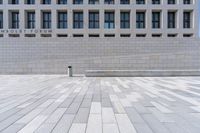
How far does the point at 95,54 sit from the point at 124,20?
21.0m

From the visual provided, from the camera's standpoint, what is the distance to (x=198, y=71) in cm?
1739

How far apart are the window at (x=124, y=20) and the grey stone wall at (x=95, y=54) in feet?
62.0

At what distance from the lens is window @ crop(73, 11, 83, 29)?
37000mm

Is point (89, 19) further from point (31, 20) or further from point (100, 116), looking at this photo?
point (100, 116)

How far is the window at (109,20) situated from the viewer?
122 ft

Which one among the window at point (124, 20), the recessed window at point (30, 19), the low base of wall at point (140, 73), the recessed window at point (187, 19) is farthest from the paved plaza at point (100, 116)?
the recessed window at point (187, 19)

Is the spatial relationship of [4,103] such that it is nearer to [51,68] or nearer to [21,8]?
[51,68]

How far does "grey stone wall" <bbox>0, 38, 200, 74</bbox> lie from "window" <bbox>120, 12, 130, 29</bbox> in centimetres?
1889

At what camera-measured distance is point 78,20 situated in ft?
122

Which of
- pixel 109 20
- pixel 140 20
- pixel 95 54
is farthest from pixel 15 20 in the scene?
pixel 140 20

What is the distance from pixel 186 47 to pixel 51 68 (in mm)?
15262

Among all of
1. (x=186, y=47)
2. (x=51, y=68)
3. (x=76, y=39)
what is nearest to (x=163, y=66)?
(x=186, y=47)

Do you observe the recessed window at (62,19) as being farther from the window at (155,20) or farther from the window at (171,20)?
Result: the window at (171,20)

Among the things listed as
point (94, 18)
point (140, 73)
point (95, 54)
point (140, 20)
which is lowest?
point (140, 73)
